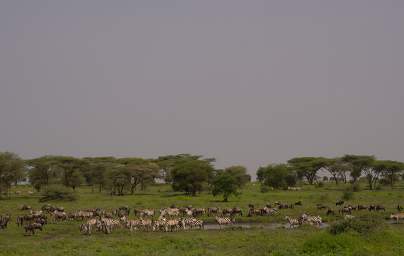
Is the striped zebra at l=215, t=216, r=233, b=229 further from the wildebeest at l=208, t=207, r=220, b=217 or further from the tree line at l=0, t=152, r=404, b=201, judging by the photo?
the tree line at l=0, t=152, r=404, b=201

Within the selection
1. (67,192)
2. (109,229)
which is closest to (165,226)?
(109,229)

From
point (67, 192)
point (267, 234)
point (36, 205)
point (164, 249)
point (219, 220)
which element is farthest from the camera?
point (67, 192)

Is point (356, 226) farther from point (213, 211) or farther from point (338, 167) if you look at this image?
point (338, 167)

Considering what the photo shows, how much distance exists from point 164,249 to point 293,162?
63.5m

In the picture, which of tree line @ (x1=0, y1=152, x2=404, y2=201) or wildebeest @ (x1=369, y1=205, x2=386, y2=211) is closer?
wildebeest @ (x1=369, y1=205, x2=386, y2=211)

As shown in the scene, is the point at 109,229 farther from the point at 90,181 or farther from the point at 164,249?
the point at 90,181

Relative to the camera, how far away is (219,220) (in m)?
33.1

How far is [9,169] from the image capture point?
55969mm

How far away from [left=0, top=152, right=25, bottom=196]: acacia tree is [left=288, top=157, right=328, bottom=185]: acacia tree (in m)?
37.1

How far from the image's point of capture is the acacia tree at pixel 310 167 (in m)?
79.0

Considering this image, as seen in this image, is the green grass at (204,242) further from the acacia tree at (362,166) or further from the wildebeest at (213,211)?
the acacia tree at (362,166)

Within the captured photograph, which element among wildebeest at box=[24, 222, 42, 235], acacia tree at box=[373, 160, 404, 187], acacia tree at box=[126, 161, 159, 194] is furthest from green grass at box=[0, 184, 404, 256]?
acacia tree at box=[373, 160, 404, 187]

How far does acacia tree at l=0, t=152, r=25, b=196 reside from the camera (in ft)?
183

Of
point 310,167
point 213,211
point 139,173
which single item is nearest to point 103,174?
point 139,173
